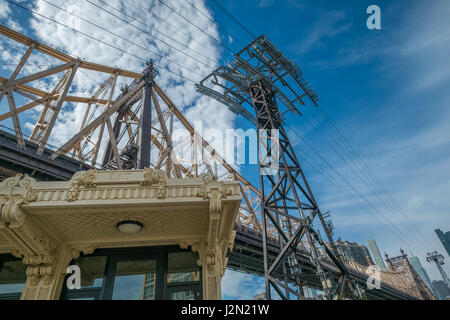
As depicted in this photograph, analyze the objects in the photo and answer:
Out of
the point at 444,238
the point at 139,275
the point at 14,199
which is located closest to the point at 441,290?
the point at 444,238

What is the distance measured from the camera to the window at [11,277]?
260 inches

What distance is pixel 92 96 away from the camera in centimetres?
2673

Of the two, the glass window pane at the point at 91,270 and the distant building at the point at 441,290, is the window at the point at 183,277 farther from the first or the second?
the distant building at the point at 441,290

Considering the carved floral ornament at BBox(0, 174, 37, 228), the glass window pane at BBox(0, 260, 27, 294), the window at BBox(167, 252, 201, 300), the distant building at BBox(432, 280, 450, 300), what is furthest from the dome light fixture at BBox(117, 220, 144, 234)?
the distant building at BBox(432, 280, 450, 300)

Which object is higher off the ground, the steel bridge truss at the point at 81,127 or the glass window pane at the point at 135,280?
the steel bridge truss at the point at 81,127

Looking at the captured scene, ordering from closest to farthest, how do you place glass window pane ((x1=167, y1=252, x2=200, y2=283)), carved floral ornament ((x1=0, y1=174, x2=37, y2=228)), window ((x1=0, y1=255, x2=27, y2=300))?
carved floral ornament ((x1=0, y1=174, x2=37, y2=228)), window ((x1=0, y1=255, x2=27, y2=300)), glass window pane ((x1=167, y1=252, x2=200, y2=283))

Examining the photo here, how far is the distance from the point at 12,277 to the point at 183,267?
4.66 m

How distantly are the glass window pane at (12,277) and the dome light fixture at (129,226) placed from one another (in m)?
3.16

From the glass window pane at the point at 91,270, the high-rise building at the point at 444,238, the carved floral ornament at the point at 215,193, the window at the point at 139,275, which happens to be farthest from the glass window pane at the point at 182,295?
the high-rise building at the point at 444,238

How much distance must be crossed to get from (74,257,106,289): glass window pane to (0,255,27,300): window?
1455 mm

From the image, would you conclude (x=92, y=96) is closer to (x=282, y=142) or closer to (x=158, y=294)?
(x=282, y=142)

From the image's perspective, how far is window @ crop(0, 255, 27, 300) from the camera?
659 centimetres

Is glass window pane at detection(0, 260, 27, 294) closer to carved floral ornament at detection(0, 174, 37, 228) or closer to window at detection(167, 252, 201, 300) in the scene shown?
carved floral ornament at detection(0, 174, 37, 228)

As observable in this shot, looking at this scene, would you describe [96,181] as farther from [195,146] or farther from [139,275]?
[195,146]
